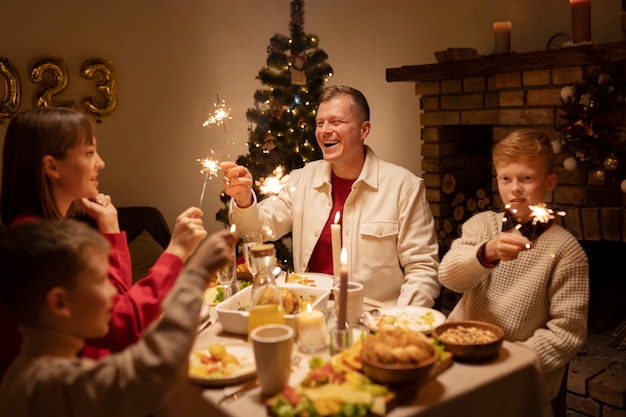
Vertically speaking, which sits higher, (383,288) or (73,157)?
(73,157)

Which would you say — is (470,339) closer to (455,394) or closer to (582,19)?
(455,394)

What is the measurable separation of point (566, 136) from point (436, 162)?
102cm

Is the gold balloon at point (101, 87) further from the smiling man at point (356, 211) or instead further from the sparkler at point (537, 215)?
the sparkler at point (537, 215)

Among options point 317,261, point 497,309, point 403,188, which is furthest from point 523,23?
point 497,309

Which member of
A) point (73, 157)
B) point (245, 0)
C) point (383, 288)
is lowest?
point (383, 288)

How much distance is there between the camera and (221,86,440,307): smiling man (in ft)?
8.30

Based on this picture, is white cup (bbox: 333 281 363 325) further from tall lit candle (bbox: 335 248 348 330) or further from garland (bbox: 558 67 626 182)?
garland (bbox: 558 67 626 182)

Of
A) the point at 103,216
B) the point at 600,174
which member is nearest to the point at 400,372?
the point at 103,216

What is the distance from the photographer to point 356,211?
265cm

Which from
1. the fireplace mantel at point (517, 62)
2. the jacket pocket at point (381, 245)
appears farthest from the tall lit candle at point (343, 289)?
the fireplace mantel at point (517, 62)

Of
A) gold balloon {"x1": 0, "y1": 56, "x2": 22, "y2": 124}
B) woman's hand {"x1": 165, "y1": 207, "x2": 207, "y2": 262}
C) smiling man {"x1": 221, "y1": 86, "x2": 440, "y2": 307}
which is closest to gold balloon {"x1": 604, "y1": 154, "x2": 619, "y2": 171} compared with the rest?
smiling man {"x1": 221, "y1": 86, "x2": 440, "y2": 307}

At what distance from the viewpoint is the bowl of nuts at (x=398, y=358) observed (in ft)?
4.21

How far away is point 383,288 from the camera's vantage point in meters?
2.59

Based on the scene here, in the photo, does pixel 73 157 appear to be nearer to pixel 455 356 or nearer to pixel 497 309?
pixel 455 356
